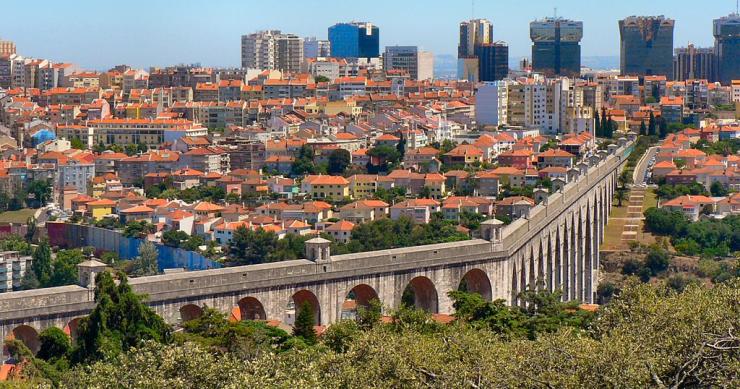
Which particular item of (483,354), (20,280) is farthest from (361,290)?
(20,280)

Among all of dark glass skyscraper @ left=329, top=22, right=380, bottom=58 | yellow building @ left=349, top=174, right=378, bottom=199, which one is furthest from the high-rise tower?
yellow building @ left=349, top=174, right=378, bottom=199

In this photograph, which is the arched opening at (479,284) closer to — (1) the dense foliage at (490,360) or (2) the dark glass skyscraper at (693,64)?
(1) the dense foliage at (490,360)

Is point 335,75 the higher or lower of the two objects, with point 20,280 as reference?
higher

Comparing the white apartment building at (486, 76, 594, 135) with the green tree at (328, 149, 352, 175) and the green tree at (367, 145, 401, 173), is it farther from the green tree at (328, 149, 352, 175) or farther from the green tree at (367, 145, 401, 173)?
the green tree at (328, 149, 352, 175)

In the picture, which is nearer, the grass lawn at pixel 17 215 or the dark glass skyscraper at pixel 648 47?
the grass lawn at pixel 17 215

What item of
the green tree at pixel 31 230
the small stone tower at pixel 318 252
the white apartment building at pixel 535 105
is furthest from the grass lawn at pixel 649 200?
the small stone tower at pixel 318 252

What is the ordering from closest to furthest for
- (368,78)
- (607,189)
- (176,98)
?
(607,189) → (176,98) → (368,78)

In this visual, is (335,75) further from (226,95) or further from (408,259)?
(408,259)

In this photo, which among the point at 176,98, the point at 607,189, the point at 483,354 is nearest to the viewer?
the point at 483,354
